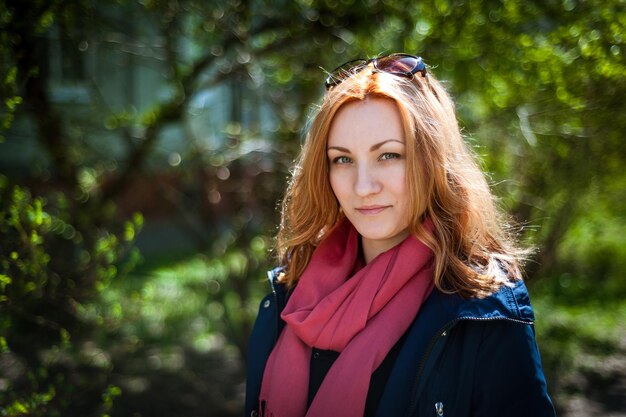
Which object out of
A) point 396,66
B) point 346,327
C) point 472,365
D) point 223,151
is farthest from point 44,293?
point 472,365

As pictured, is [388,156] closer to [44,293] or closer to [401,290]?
[401,290]

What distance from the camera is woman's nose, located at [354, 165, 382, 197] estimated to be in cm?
197

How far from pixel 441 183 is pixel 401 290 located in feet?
1.20

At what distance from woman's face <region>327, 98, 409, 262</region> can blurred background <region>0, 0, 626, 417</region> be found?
1.39 m

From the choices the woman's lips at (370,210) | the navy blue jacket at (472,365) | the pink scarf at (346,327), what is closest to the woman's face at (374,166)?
the woman's lips at (370,210)

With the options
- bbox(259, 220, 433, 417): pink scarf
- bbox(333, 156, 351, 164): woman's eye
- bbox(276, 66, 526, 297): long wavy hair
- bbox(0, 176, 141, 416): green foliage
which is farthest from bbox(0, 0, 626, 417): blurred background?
bbox(333, 156, 351, 164): woman's eye

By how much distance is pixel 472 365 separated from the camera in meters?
1.77

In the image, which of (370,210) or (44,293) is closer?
(370,210)

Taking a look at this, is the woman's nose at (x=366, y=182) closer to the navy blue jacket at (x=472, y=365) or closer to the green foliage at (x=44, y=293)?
the navy blue jacket at (x=472, y=365)

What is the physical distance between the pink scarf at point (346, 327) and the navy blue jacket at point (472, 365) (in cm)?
9

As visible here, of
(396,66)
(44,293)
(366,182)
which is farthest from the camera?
(44,293)

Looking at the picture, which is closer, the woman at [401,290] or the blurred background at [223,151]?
the woman at [401,290]

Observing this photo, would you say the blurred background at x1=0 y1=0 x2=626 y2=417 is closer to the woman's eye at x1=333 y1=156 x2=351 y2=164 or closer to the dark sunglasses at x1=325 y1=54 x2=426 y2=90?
the dark sunglasses at x1=325 y1=54 x2=426 y2=90

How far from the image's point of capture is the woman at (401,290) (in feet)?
5.81
